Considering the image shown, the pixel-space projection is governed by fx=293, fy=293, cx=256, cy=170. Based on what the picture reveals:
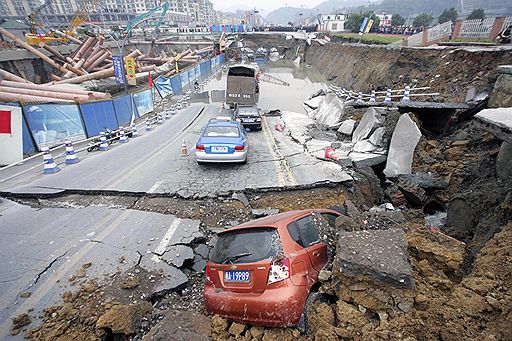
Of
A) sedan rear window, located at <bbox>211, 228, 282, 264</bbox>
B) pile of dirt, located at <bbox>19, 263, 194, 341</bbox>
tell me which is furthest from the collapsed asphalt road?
sedan rear window, located at <bbox>211, 228, 282, 264</bbox>

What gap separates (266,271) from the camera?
338cm

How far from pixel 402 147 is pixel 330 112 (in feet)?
29.1

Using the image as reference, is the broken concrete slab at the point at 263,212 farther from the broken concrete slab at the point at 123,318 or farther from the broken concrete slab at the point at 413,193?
the broken concrete slab at the point at 413,193

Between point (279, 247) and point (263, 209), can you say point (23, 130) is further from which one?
point (279, 247)

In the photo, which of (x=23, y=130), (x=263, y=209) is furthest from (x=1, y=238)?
(x=23, y=130)

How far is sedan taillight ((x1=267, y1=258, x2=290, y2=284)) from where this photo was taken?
3.37m

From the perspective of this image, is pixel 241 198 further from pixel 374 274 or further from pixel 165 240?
pixel 374 274

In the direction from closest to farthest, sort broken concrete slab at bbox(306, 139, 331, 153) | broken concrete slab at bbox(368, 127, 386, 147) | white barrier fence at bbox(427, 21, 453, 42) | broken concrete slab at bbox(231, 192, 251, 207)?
broken concrete slab at bbox(231, 192, 251, 207), broken concrete slab at bbox(368, 127, 386, 147), broken concrete slab at bbox(306, 139, 331, 153), white barrier fence at bbox(427, 21, 453, 42)

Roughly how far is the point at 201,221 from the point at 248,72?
783 inches

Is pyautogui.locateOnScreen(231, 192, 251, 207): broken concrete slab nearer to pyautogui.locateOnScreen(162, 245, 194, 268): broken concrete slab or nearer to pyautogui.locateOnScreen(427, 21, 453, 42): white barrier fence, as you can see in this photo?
pyautogui.locateOnScreen(162, 245, 194, 268): broken concrete slab

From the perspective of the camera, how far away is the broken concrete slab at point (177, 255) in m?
5.00

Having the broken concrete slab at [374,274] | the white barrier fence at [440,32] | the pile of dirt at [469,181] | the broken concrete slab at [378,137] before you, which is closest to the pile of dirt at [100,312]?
the broken concrete slab at [374,274]

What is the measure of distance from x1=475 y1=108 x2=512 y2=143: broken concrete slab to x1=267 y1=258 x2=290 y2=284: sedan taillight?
192 inches

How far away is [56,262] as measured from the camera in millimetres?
4797
